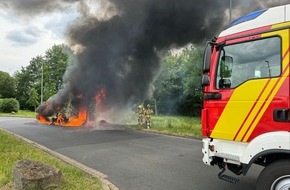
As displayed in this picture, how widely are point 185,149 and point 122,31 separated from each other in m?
11.6

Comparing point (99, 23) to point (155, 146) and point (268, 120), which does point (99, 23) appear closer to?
point (155, 146)

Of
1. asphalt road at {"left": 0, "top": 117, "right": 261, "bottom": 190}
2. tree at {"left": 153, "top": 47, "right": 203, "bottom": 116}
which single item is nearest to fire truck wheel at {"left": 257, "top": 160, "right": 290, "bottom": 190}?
asphalt road at {"left": 0, "top": 117, "right": 261, "bottom": 190}

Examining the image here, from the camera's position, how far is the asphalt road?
542 cm

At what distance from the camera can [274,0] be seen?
10.6m

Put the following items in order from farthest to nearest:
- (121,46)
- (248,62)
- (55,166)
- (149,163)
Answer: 1. (121,46)
2. (149,163)
3. (55,166)
4. (248,62)

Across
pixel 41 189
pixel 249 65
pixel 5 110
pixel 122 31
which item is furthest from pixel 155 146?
pixel 5 110

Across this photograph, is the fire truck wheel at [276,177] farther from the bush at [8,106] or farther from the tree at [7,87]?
the tree at [7,87]

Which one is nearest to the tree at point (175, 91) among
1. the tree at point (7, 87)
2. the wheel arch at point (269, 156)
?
the wheel arch at point (269, 156)

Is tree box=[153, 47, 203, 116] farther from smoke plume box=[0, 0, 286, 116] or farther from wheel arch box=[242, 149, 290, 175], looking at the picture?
wheel arch box=[242, 149, 290, 175]

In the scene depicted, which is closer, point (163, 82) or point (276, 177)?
point (276, 177)

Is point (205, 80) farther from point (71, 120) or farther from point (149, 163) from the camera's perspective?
point (71, 120)

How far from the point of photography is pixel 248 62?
3.97 metres

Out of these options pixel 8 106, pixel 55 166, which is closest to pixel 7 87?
pixel 8 106

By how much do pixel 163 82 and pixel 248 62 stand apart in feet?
96.1
